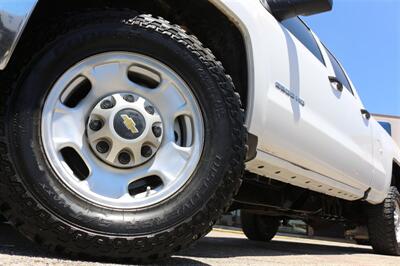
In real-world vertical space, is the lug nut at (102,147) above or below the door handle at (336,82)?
below

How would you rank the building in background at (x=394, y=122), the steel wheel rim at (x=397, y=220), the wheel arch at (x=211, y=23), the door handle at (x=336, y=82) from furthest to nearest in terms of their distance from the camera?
the building in background at (x=394, y=122) → the steel wheel rim at (x=397, y=220) → the door handle at (x=336, y=82) → the wheel arch at (x=211, y=23)

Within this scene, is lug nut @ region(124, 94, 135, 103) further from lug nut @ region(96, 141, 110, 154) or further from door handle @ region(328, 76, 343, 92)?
door handle @ region(328, 76, 343, 92)

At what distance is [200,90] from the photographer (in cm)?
226

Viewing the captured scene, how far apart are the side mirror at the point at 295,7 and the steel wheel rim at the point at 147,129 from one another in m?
1.05

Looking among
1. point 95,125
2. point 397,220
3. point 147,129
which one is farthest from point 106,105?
point 397,220

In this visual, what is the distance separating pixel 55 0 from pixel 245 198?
230 centimetres

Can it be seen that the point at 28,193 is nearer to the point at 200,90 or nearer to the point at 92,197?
the point at 92,197

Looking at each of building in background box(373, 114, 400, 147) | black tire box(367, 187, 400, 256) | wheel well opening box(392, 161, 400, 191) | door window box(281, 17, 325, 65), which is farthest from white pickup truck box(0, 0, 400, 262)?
building in background box(373, 114, 400, 147)

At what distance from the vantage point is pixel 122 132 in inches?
84.1

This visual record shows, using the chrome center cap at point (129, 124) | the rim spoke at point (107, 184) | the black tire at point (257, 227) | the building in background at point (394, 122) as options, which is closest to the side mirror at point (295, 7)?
the chrome center cap at point (129, 124)

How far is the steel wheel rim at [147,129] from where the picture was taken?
211 centimetres

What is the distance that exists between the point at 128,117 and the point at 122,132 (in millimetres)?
71

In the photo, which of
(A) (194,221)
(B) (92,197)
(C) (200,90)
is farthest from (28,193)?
(C) (200,90)

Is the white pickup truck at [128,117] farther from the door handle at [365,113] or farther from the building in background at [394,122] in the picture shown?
the building in background at [394,122]
